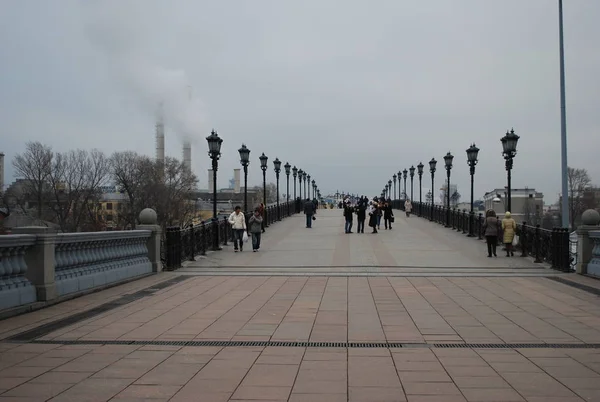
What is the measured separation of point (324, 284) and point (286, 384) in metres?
7.40

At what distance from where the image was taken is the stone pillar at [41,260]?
30.5 feet

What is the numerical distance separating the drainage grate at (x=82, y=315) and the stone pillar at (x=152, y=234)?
2.30 metres

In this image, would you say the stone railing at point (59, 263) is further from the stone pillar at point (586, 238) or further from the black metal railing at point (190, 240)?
the stone pillar at point (586, 238)

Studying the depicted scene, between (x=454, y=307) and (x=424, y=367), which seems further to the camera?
(x=454, y=307)

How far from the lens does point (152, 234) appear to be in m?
14.9

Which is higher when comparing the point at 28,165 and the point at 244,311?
the point at 28,165

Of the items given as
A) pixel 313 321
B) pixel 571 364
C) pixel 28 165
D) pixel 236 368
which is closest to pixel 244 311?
pixel 313 321

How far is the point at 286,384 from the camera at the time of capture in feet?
17.5

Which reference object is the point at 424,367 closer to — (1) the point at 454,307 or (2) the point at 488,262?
(1) the point at 454,307

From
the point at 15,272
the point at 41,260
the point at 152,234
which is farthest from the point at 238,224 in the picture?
the point at 15,272

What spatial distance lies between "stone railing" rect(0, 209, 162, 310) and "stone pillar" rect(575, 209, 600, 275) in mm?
11207

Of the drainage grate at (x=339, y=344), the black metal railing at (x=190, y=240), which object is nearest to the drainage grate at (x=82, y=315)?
the drainage grate at (x=339, y=344)

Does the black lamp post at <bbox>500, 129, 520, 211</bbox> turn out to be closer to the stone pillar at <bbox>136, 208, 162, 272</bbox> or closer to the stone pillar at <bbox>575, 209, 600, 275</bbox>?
the stone pillar at <bbox>575, 209, 600, 275</bbox>

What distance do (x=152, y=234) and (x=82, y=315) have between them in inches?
238
